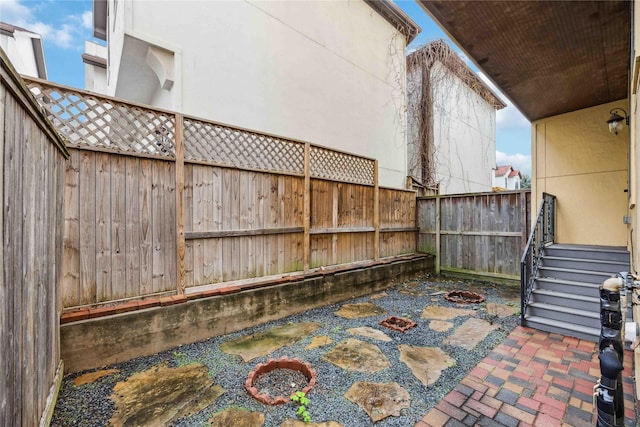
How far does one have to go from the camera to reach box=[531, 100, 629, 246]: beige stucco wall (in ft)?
15.0

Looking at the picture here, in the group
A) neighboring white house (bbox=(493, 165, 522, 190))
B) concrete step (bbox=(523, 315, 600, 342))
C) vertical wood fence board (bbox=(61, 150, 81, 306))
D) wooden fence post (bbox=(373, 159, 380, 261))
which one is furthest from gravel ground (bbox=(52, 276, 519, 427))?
neighboring white house (bbox=(493, 165, 522, 190))

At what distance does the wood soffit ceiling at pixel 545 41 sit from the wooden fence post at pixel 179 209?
2.87 meters

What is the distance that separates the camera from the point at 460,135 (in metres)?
11.0

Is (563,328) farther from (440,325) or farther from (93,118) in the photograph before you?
(93,118)

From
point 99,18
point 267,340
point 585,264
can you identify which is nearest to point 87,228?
point 267,340

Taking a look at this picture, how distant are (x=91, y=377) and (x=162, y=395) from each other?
0.83 metres

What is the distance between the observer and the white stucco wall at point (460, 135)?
9820 mm

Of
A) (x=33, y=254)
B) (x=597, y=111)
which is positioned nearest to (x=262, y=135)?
(x=33, y=254)

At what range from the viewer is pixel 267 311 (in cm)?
390

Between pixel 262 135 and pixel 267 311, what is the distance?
8.32ft

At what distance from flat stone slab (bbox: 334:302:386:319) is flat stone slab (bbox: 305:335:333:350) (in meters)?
0.80

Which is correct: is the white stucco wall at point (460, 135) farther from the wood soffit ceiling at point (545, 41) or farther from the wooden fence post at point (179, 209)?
the wooden fence post at point (179, 209)

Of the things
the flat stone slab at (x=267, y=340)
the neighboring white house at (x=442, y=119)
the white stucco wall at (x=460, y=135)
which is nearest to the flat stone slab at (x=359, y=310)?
the flat stone slab at (x=267, y=340)

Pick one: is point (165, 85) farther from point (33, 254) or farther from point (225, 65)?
point (33, 254)
